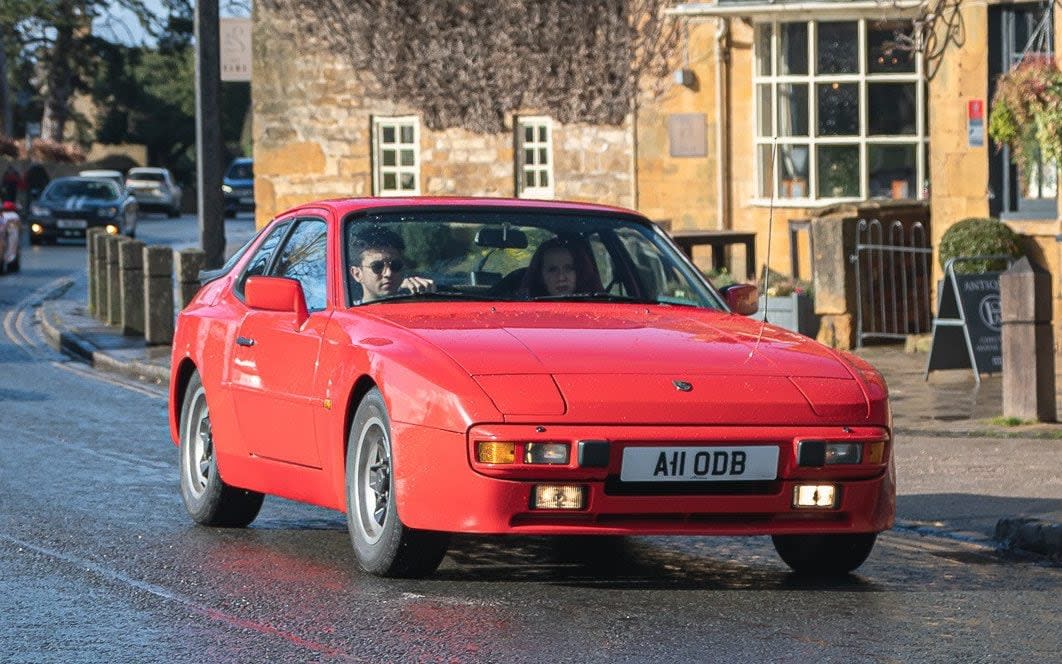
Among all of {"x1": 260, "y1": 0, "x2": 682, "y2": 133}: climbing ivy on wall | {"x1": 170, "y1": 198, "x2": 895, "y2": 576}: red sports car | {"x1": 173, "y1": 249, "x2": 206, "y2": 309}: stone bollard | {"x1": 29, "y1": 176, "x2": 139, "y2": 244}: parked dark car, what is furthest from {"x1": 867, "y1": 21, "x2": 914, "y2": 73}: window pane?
{"x1": 29, "y1": 176, "x2": 139, "y2": 244}: parked dark car

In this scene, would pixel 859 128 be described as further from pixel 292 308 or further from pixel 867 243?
pixel 292 308

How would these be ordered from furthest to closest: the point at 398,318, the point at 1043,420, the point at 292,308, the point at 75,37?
the point at 75,37 → the point at 1043,420 → the point at 292,308 → the point at 398,318

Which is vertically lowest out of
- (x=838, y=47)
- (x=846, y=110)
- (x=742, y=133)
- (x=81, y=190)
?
(x=81, y=190)

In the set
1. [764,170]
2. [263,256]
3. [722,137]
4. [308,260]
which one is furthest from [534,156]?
[308,260]

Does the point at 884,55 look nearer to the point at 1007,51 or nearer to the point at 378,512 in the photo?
the point at 1007,51

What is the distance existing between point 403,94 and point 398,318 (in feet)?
76.9

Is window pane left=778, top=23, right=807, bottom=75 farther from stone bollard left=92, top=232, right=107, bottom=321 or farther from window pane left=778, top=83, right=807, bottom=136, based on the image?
stone bollard left=92, top=232, right=107, bottom=321

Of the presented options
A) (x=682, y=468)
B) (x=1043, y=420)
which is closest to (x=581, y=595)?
(x=682, y=468)

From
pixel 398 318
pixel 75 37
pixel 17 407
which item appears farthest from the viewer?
pixel 75 37

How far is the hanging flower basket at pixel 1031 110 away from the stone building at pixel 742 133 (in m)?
0.49

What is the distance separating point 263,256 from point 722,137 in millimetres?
16956

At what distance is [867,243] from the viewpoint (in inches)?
798

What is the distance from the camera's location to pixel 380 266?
28.0 feet

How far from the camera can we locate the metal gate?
770 inches
